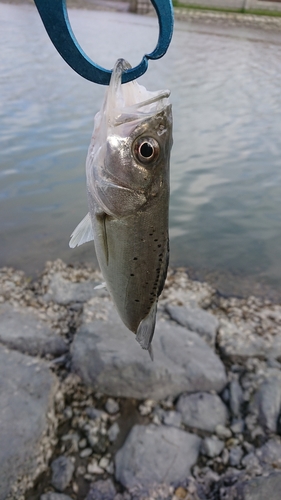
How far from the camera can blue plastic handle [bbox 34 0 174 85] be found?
1428 millimetres

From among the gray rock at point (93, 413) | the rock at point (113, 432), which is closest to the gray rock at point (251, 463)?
the rock at point (113, 432)

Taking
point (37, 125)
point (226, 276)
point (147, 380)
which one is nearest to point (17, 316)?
point (147, 380)

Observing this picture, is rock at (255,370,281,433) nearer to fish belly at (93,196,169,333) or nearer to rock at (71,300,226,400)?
rock at (71,300,226,400)

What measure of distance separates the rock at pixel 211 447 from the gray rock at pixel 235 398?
0.33 m

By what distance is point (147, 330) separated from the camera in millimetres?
1873

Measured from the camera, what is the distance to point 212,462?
11.5ft

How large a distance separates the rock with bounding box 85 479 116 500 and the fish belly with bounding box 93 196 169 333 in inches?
77.1

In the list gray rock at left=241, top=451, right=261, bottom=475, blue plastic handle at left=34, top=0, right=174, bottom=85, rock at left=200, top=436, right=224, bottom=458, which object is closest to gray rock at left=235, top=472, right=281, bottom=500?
gray rock at left=241, top=451, right=261, bottom=475

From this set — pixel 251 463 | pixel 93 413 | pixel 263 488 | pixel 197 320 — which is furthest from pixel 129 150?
pixel 197 320

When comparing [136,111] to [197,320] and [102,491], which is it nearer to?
[102,491]

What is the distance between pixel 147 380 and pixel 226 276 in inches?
101

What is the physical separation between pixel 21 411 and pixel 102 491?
873 mm

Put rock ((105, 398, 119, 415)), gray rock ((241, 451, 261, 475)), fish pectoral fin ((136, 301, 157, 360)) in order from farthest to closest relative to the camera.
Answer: rock ((105, 398, 119, 415))
gray rock ((241, 451, 261, 475))
fish pectoral fin ((136, 301, 157, 360))

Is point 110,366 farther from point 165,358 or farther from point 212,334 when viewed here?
point 212,334
